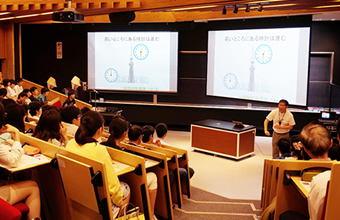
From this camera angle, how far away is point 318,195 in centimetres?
238

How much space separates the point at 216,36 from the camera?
28.5 feet

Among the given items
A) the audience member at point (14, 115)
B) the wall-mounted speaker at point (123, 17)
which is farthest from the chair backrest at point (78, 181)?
the wall-mounted speaker at point (123, 17)

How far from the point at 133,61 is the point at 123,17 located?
2928 millimetres

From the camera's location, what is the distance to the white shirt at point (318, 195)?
7.72 ft

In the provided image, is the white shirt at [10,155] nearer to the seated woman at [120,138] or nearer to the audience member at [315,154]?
the seated woman at [120,138]

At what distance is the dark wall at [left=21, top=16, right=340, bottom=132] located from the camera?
8.79m

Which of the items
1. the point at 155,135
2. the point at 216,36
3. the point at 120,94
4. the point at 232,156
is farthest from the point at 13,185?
the point at 120,94

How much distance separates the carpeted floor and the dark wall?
3.71 metres

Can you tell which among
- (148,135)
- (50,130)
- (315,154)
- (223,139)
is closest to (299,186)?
(315,154)

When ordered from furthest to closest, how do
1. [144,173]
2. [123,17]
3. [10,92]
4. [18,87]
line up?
[18,87] → [10,92] → [123,17] → [144,173]

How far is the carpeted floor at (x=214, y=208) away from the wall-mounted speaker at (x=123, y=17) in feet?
12.3

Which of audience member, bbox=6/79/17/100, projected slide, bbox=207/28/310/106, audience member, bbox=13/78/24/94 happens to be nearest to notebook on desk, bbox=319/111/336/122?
projected slide, bbox=207/28/310/106

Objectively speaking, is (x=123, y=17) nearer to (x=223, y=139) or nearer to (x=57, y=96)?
(x=223, y=139)

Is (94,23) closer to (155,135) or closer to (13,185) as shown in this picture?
(155,135)
